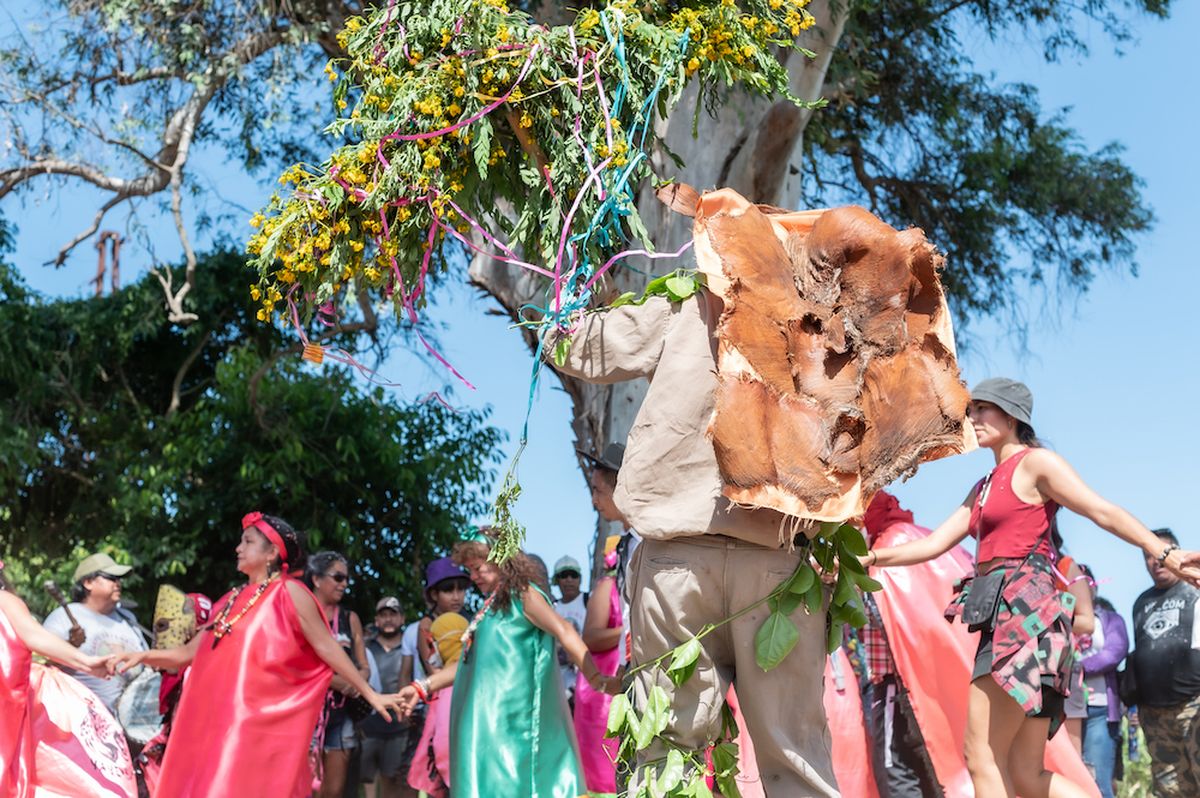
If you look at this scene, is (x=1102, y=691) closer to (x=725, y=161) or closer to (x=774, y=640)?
(x=725, y=161)

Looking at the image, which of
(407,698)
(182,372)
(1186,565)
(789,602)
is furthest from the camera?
(182,372)

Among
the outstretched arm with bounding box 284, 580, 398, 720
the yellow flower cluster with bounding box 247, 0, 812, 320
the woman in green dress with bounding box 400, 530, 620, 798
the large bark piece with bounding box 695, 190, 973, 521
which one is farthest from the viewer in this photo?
the outstretched arm with bounding box 284, 580, 398, 720

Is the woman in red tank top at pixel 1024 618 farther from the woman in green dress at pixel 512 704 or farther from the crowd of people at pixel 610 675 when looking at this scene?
the woman in green dress at pixel 512 704

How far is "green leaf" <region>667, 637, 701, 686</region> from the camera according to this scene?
387cm

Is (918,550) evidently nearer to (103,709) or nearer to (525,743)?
(525,743)

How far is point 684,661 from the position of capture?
12.7 ft

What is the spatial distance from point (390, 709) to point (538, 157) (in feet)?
11.3

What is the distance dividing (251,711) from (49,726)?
876 mm

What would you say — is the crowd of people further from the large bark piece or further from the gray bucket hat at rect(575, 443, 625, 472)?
the large bark piece

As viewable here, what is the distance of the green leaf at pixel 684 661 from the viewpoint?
387 centimetres

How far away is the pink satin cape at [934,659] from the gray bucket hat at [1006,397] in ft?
4.09

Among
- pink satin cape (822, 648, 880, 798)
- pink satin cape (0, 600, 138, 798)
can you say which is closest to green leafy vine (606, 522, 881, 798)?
pink satin cape (822, 648, 880, 798)

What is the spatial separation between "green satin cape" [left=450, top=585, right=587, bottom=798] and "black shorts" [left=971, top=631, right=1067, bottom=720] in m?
2.12

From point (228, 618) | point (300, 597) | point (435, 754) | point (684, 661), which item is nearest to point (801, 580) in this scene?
point (684, 661)
